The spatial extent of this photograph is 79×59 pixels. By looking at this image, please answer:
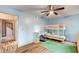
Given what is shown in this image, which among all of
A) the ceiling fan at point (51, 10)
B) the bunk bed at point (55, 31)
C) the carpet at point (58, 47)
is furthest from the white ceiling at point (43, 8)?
the carpet at point (58, 47)

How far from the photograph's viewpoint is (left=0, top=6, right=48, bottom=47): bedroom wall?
156 centimetres

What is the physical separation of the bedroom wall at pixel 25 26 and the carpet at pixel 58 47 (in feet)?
0.99

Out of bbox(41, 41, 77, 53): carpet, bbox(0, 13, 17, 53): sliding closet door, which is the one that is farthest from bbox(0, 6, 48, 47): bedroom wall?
bbox(41, 41, 77, 53): carpet

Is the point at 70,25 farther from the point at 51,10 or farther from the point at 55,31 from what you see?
the point at 51,10

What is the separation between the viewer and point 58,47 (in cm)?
155

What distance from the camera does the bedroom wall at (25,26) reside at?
1564mm

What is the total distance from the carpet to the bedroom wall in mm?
302

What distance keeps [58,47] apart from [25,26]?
28.9 inches

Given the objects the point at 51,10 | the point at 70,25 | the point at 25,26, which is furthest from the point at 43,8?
the point at 70,25

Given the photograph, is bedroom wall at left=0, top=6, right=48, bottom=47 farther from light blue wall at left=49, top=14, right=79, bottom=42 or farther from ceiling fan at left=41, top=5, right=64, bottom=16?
light blue wall at left=49, top=14, right=79, bottom=42

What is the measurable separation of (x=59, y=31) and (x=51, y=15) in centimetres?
34

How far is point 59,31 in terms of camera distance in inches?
62.7

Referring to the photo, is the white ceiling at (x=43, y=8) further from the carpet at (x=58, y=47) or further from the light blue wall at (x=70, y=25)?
the carpet at (x=58, y=47)
